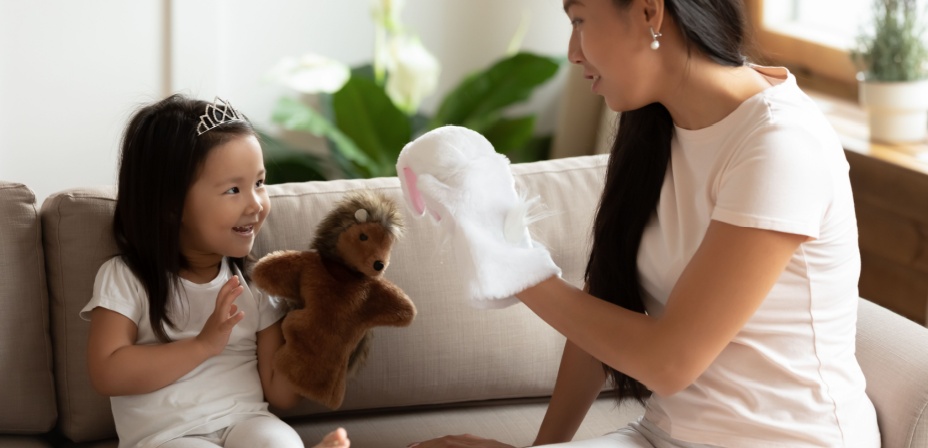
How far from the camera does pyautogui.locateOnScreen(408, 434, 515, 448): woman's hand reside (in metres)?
1.54

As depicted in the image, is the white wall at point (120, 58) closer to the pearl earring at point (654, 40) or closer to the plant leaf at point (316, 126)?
the plant leaf at point (316, 126)

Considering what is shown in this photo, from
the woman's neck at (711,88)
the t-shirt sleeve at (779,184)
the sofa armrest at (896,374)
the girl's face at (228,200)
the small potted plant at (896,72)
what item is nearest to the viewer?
the t-shirt sleeve at (779,184)

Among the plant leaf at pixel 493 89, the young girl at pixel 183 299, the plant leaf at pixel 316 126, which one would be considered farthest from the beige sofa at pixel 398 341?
the plant leaf at pixel 493 89

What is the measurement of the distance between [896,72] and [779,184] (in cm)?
142

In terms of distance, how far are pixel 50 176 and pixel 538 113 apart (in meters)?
1.58

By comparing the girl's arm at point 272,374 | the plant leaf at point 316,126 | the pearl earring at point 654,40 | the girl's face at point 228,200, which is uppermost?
the pearl earring at point 654,40

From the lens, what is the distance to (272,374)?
159cm

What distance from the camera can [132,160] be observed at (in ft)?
5.08

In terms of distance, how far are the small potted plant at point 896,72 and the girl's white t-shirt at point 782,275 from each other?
1207 mm

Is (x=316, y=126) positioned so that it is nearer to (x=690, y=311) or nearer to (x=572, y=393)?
(x=572, y=393)

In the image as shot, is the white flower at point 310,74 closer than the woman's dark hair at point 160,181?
No

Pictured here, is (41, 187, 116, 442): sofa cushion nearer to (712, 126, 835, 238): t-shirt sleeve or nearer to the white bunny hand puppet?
the white bunny hand puppet

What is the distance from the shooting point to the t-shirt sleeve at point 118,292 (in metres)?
1.50

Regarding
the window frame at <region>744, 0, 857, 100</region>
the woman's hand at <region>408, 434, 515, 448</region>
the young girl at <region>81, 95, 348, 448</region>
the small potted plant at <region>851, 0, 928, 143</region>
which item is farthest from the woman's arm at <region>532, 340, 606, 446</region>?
the window frame at <region>744, 0, 857, 100</region>
